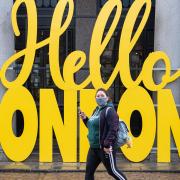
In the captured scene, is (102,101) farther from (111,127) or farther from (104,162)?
(104,162)

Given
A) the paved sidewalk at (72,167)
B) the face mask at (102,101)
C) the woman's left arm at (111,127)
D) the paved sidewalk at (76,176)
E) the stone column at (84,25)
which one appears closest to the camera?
the woman's left arm at (111,127)

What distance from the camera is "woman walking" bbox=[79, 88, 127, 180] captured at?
647cm

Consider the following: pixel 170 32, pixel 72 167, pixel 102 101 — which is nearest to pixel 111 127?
pixel 102 101

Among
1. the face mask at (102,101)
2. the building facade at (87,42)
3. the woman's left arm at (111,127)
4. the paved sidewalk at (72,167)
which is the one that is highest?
the building facade at (87,42)

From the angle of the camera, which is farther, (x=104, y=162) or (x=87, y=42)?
(x=87, y=42)

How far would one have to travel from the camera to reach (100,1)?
11.5 metres

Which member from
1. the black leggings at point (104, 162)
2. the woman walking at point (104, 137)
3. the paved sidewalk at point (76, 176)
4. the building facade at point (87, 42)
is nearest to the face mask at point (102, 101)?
the woman walking at point (104, 137)

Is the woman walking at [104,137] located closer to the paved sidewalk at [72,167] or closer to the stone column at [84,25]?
the paved sidewalk at [72,167]

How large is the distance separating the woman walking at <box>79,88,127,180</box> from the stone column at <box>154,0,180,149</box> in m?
3.03

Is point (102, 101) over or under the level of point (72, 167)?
over

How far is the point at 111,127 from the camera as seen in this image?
6457mm

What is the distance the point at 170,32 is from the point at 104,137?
148 inches

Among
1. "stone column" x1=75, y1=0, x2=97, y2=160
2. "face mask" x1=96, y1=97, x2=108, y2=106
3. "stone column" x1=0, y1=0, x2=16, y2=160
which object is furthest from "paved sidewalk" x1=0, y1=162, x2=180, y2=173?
"stone column" x1=75, y1=0, x2=97, y2=160

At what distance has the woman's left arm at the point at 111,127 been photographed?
6.41 meters
